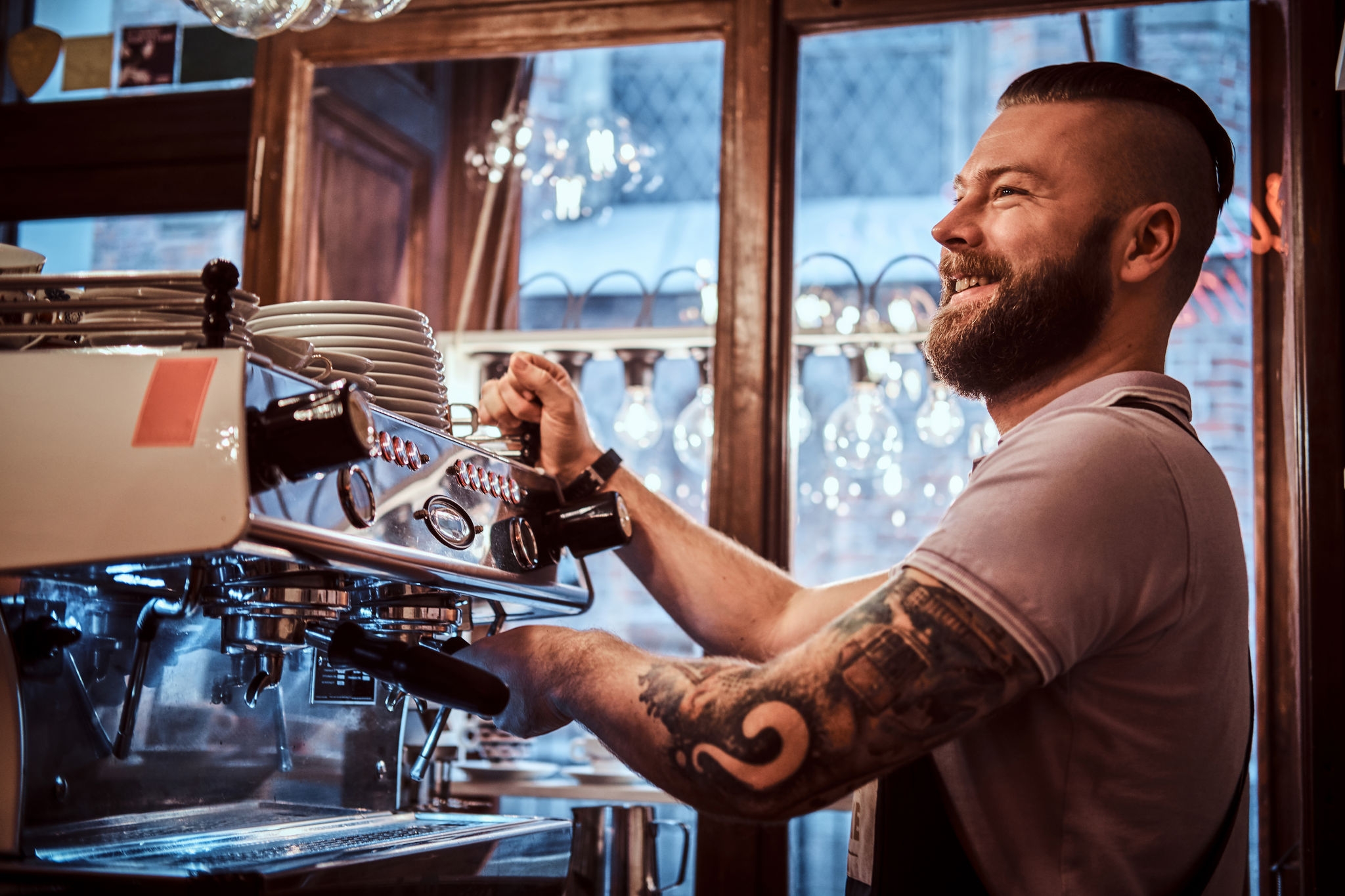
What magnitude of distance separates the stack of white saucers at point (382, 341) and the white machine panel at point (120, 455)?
0.29 metres

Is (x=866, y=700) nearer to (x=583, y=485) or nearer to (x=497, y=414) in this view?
(x=583, y=485)

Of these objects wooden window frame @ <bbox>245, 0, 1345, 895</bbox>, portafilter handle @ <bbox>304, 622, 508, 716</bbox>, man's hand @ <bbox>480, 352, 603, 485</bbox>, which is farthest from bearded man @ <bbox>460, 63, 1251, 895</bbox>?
wooden window frame @ <bbox>245, 0, 1345, 895</bbox>

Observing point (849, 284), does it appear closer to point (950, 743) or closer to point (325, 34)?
point (325, 34)

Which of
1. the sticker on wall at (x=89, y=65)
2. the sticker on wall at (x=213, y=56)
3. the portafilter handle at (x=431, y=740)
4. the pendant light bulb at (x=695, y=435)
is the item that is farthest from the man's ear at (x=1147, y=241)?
the sticker on wall at (x=89, y=65)

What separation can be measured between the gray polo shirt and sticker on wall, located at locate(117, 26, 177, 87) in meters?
2.08

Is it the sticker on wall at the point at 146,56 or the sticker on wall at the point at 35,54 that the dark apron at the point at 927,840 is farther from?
the sticker on wall at the point at 35,54

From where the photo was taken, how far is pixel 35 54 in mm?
2523

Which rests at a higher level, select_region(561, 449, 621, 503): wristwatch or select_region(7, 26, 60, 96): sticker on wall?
select_region(7, 26, 60, 96): sticker on wall

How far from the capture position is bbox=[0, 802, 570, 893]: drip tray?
865 millimetres

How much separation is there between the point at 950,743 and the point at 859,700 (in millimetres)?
212

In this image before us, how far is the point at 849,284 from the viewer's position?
2.91 metres

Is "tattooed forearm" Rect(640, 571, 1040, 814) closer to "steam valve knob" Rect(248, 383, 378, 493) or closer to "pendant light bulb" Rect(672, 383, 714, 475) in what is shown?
"steam valve knob" Rect(248, 383, 378, 493)

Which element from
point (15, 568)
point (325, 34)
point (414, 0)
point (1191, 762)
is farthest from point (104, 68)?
point (1191, 762)

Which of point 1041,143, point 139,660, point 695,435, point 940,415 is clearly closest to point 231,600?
point 139,660
